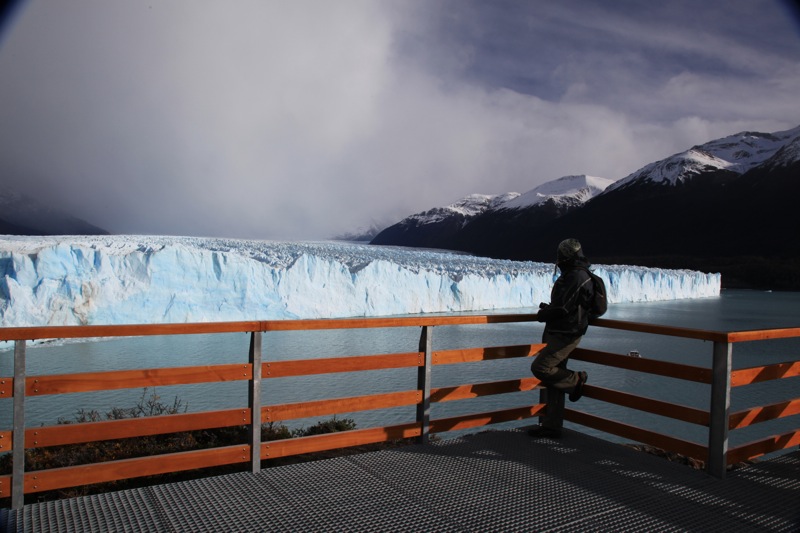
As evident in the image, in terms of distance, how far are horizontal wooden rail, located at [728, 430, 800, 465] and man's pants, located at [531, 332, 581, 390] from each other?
97 centimetres

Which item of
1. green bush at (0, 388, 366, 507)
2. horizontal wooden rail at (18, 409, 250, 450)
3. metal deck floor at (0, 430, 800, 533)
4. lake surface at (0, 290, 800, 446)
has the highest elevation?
horizontal wooden rail at (18, 409, 250, 450)

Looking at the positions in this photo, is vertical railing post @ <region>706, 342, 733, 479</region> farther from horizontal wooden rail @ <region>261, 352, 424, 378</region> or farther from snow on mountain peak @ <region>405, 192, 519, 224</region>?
snow on mountain peak @ <region>405, 192, 519, 224</region>

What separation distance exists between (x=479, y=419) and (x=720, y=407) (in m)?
1.43

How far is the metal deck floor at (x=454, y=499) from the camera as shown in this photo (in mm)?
2430

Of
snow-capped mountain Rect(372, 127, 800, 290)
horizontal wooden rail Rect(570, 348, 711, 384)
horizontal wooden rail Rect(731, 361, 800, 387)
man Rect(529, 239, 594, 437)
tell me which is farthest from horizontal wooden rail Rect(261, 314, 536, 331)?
snow-capped mountain Rect(372, 127, 800, 290)

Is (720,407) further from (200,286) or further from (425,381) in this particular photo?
(200,286)

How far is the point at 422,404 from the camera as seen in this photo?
3.54m

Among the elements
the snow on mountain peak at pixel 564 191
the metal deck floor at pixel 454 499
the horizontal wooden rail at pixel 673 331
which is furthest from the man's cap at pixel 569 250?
the snow on mountain peak at pixel 564 191

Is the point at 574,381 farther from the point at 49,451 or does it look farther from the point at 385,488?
the point at 49,451

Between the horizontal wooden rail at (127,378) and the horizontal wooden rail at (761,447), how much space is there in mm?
2775

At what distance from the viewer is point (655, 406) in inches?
136

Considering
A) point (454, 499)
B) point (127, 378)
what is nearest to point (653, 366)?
point (454, 499)

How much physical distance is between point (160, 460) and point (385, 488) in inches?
43.6

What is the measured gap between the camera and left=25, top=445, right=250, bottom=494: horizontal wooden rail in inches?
101
